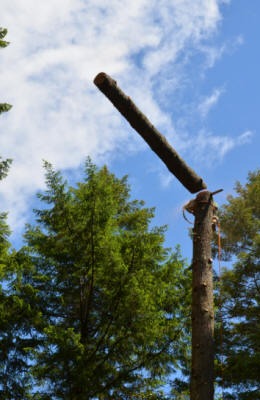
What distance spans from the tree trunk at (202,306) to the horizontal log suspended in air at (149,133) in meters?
0.27

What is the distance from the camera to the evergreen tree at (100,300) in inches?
320

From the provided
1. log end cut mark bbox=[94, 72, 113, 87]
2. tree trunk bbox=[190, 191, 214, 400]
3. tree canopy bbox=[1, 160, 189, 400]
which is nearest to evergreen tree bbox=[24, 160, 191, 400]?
tree canopy bbox=[1, 160, 189, 400]

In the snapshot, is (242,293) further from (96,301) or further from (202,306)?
(202,306)

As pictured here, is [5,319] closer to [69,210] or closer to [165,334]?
[69,210]

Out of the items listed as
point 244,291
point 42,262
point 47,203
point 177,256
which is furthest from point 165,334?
point 244,291

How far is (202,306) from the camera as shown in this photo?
5.40m

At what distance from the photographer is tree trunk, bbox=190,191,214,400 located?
499 cm

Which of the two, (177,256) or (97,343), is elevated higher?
(177,256)

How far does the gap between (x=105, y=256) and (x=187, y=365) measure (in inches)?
125

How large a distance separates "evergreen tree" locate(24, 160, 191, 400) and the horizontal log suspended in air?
2799mm

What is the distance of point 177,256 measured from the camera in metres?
9.73

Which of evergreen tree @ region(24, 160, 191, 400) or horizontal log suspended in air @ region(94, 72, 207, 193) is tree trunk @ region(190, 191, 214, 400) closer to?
horizontal log suspended in air @ region(94, 72, 207, 193)

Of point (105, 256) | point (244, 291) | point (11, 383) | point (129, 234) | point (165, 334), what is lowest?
point (11, 383)

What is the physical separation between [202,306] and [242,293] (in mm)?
9086
